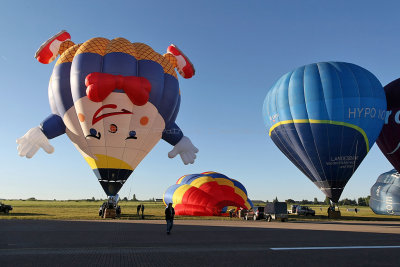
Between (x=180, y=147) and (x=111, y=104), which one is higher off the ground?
(x=111, y=104)

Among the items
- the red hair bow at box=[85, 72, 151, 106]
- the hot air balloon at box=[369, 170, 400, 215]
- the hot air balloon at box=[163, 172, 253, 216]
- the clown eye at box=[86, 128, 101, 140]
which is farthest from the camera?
the hot air balloon at box=[369, 170, 400, 215]

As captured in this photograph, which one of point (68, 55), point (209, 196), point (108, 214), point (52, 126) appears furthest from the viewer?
point (209, 196)

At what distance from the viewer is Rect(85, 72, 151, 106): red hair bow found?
1972cm

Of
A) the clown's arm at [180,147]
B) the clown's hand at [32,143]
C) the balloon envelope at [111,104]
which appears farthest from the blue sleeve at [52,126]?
the clown's arm at [180,147]

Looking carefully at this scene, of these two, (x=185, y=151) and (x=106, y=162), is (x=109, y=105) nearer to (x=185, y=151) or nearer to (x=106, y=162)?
(x=106, y=162)

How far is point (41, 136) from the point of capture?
21031 millimetres

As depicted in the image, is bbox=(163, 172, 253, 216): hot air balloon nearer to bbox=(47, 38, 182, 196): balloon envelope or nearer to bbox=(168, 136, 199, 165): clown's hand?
bbox=(168, 136, 199, 165): clown's hand

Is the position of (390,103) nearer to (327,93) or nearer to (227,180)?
(327,93)

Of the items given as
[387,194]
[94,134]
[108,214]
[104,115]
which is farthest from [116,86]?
[387,194]

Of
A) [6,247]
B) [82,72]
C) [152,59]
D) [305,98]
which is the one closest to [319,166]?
[305,98]

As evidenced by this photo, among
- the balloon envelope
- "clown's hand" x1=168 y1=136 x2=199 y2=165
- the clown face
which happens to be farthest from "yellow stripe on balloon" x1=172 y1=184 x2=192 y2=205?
the clown face

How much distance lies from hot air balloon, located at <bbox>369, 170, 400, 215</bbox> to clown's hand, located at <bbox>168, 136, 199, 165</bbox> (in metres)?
30.5

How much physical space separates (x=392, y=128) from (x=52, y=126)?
30.3 meters

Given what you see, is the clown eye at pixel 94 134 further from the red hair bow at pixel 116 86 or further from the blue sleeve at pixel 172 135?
the blue sleeve at pixel 172 135
